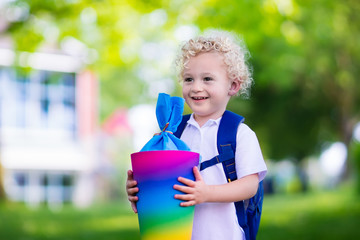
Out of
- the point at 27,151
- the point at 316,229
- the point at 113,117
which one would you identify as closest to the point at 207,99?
the point at 316,229

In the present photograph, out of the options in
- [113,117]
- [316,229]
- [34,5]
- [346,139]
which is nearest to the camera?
[316,229]

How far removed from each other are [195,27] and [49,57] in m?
14.1

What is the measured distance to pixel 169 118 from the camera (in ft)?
Answer: 7.00

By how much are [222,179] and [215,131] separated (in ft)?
0.67

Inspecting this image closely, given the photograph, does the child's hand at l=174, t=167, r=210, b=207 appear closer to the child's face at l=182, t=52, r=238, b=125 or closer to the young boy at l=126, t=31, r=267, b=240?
the young boy at l=126, t=31, r=267, b=240

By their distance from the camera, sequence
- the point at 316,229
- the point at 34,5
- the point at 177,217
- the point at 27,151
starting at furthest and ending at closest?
the point at 27,151
the point at 34,5
the point at 316,229
the point at 177,217

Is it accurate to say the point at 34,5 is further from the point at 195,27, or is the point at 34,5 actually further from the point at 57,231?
the point at 57,231

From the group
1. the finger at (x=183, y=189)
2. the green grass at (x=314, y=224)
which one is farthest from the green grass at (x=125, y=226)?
the finger at (x=183, y=189)

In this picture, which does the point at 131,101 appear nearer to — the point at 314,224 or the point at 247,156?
the point at 314,224

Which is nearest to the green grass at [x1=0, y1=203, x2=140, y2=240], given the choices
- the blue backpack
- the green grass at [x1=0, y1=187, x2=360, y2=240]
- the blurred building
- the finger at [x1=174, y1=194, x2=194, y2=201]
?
the green grass at [x1=0, y1=187, x2=360, y2=240]

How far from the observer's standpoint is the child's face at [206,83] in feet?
7.09

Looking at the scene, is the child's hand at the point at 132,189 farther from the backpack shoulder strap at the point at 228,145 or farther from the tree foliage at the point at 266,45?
the tree foliage at the point at 266,45

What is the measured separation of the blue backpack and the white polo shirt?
0.02m

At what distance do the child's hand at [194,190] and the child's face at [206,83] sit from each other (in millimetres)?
340
